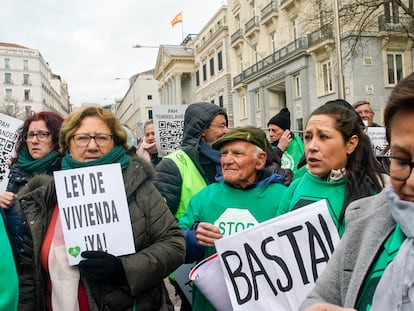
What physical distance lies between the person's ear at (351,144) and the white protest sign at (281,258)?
544 millimetres

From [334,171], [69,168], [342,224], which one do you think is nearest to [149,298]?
[69,168]

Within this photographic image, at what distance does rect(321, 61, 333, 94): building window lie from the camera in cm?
2603

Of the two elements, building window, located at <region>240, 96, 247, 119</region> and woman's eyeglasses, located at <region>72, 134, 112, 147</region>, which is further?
building window, located at <region>240, 96, 247, 119</region>

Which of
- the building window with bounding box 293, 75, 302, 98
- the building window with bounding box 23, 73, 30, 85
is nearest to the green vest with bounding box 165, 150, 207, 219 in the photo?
the building window with bounding box 293, 75, 302, 98

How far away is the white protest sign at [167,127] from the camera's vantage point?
22.2ft

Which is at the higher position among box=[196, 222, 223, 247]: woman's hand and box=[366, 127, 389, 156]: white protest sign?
box=[366, 127, 389, 156]: white protest sign

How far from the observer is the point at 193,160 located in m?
3.33

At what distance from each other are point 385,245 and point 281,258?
0.97 meters

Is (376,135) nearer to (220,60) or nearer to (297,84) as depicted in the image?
(297,84)

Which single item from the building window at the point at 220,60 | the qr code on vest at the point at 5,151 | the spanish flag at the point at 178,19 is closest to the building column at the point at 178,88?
the spanish flag at the point at 178,19

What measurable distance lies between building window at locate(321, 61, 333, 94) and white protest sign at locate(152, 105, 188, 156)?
2016 cm

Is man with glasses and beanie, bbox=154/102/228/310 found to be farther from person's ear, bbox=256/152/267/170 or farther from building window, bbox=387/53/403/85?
building window, bbox=387/53/403/85

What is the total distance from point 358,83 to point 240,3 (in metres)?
18.5

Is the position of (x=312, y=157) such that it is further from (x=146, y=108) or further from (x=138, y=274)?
(x=146, y=108)
